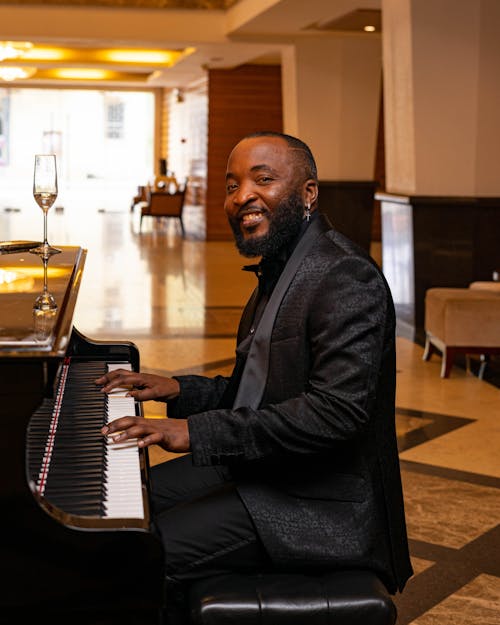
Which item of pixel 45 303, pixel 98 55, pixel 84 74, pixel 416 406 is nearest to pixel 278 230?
pixel 45 303

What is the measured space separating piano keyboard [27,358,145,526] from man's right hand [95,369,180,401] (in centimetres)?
2

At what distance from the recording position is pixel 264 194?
2.19m

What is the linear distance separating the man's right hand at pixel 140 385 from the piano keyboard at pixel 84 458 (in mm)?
21

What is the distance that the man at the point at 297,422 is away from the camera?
2076 mm

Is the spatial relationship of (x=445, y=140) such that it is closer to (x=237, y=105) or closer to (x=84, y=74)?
(x=237, y=105)

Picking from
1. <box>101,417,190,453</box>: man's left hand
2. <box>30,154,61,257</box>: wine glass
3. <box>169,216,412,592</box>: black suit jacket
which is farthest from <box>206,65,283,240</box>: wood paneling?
<box>101,417,190,453</box>: man's left hand

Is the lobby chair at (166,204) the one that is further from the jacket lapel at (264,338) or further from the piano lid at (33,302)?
the jacket lapel at (264,338)

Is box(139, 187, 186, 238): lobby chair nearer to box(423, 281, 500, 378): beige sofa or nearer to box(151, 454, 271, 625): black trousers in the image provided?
box(423, 281, 500, 378): beige sofa

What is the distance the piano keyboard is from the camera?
5.80 feet

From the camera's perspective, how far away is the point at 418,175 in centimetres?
890

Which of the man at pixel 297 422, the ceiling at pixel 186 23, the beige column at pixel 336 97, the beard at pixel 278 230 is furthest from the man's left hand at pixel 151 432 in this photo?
the beige column at pixel 336 97

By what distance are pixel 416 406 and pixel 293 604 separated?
397cm

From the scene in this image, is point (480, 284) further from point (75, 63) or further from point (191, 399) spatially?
point (75, 63)

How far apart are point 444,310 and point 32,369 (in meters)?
5.20
